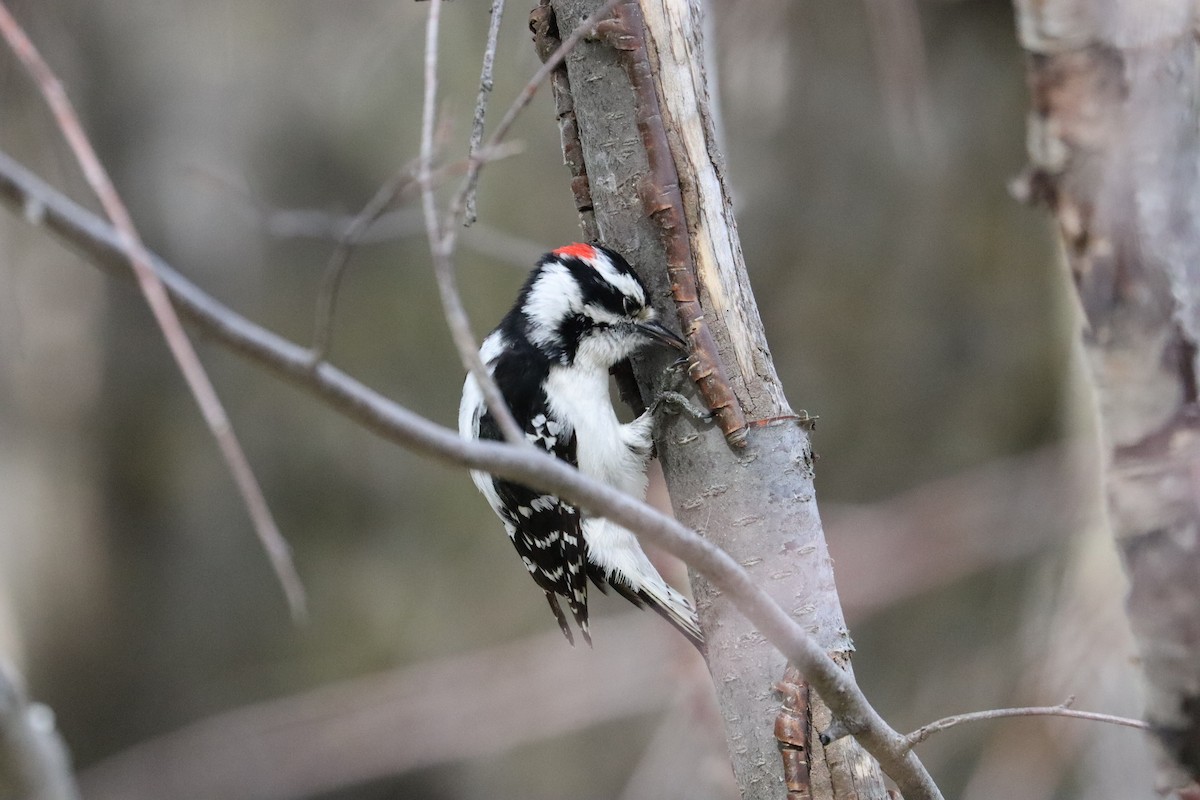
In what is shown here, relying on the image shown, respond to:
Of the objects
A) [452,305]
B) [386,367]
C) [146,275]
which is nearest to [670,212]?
[452,305]

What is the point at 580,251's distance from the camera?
256 centimetres

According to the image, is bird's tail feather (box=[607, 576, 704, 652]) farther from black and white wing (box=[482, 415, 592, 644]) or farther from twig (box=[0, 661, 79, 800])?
twig (box=[0, 661, 79, 800])

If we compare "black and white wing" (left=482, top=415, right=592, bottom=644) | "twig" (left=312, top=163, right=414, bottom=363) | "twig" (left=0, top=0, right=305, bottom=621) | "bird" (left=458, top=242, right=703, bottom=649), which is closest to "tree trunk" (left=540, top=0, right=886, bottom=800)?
"bird" (left=458, top=242, right=703, bottom=649)

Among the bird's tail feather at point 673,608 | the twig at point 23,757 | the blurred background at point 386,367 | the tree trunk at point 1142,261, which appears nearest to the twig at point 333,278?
the tree trunk at point 1142,261

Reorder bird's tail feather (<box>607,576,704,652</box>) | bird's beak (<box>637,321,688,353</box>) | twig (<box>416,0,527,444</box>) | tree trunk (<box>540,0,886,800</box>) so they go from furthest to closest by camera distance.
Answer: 1. bird's tail feather (<box>607,576,704,652</box>)
2. bird's beak (<box>637,321,688,353</box>)
3. tree trunk (<box>540,0,886,800</box>)
4. twig (<box>416,0,527,444</box>)

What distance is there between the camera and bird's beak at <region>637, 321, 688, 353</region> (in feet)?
6.98

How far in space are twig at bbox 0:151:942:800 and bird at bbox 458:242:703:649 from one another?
1134 mm

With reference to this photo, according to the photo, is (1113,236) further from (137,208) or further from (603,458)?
(137,208)

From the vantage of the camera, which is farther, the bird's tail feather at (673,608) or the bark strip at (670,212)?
the bird's tail feather at (673,608)

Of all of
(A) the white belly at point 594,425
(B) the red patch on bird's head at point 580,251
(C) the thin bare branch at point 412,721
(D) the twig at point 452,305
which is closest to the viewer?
(D) the twig at point 452,305

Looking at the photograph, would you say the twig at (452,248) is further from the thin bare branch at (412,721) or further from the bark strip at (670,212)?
the thin bare branch at (412,721)

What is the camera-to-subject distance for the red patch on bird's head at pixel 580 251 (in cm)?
240

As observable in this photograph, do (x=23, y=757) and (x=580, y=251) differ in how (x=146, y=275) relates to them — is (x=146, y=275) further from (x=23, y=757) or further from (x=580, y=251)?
(x=23, y=757)

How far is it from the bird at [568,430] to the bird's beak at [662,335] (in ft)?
1.13
